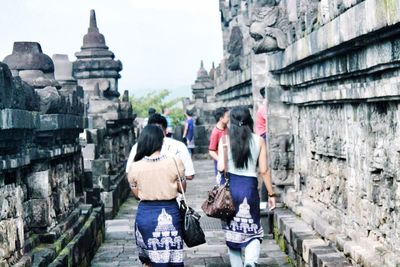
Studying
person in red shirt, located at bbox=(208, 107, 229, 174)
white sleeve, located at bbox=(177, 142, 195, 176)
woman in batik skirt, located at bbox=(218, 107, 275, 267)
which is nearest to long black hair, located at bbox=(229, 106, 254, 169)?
woman in batik skirt, located at bbox=(218, 107, 275, 267)

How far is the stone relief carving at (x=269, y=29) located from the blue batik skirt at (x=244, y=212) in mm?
2624

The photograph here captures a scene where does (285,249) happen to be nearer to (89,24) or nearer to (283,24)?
(283,24)

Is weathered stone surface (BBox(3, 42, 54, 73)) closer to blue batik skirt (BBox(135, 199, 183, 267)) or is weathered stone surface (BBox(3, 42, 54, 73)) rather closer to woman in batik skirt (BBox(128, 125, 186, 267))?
woman in batik skirt (BBox(128, 125, 186, 267))

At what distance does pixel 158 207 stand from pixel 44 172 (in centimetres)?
128

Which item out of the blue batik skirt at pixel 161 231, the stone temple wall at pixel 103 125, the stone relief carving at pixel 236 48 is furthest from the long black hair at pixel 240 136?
the stone relief carving at pixel 236 48

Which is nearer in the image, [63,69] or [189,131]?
[63,69]

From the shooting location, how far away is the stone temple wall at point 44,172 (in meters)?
5.32

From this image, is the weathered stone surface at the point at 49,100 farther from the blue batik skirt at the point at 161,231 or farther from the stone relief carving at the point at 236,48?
the stone relief carving at the point at 236,48

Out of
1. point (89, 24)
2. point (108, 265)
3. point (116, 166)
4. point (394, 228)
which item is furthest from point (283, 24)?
point (89, 24)

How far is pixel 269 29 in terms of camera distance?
9.21m

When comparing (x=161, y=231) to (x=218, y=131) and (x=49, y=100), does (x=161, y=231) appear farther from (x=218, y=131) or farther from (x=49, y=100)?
(x=218, y=131)

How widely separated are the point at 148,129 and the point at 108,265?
262cm

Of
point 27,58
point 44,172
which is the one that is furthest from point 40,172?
point 27,58

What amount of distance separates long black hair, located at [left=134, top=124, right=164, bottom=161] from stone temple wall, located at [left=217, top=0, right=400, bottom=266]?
1.53 meters
